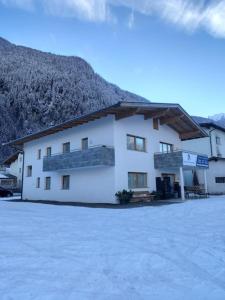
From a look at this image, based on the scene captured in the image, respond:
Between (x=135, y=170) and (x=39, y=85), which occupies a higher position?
(x=39, y=85)

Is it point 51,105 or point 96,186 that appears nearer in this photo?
point 96,186

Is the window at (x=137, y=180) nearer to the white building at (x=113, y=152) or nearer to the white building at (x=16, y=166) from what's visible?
the white building at (x=113, y=152)

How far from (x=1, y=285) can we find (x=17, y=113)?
3262 inches

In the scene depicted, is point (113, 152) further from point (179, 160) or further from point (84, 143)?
point (179, 160)

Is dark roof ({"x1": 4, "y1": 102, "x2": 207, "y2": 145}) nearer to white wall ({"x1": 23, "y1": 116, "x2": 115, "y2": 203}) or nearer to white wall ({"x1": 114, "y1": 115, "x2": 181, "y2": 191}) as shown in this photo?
white wall ({"x1": 23, "y1": 116, "x2": 115, "y2": 203})

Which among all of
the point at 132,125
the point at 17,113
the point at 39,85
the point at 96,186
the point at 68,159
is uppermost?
the point at 39,85

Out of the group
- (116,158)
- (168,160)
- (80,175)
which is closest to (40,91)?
(80,175)

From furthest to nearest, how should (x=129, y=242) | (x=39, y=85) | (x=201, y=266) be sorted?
(x=39, y=85) < (x=129, y=242) < (x=201, y=266)

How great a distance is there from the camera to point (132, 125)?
2058cm

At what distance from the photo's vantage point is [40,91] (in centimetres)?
8931

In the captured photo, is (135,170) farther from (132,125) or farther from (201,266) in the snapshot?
(201,266)

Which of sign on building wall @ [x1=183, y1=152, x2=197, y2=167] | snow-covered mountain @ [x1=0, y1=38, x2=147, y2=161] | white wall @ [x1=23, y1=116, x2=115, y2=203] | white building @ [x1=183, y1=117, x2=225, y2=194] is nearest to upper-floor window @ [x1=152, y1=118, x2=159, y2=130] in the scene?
sign on building wall @ [x1=183, y1=152, x2=197, y2=167]

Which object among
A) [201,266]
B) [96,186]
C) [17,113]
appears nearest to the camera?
[201,266]

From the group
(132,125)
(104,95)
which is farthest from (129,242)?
(104,95)
